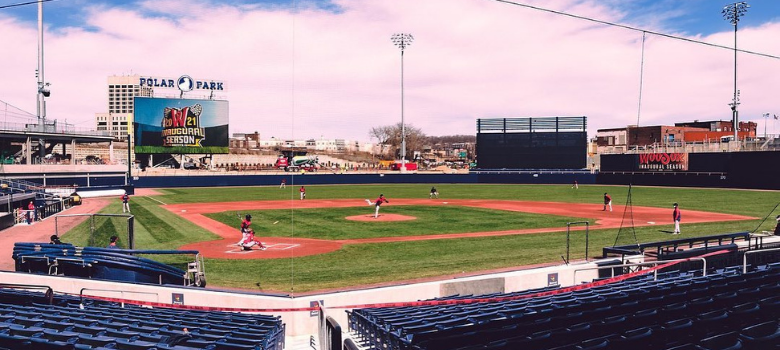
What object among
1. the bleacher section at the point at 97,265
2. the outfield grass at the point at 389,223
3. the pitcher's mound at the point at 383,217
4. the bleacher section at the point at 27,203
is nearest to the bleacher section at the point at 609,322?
the bleacher section at the point at 97,265

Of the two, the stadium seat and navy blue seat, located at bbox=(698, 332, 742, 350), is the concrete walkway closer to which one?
navy blue seat, located at bbox=(698, 332, 742, 350)

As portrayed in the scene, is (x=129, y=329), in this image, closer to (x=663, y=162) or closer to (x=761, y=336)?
(x=761, y=336)

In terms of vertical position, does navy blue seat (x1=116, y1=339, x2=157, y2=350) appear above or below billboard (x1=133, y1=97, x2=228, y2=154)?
below

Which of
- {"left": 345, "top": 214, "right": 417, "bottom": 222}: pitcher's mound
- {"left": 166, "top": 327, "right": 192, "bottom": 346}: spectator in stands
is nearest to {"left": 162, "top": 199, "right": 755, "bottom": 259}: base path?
{"left": 345, "top": 214, "right": 417, "bottom": 222}: pitcher's mound

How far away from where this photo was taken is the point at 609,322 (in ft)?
20.5

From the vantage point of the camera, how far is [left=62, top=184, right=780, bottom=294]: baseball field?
1680 centimetres

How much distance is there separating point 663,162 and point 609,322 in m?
62.6

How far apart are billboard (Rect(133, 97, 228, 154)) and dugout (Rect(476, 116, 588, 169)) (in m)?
38.9

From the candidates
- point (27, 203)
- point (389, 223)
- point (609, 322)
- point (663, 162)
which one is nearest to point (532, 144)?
point (663, 162)

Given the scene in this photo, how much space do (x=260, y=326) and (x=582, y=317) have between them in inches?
188

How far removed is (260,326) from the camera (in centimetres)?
806

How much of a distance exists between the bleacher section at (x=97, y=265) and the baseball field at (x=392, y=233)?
1.35m

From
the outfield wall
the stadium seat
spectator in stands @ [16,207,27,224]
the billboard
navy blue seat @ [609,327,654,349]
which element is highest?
the billboard

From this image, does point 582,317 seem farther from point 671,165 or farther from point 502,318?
point 671,165
